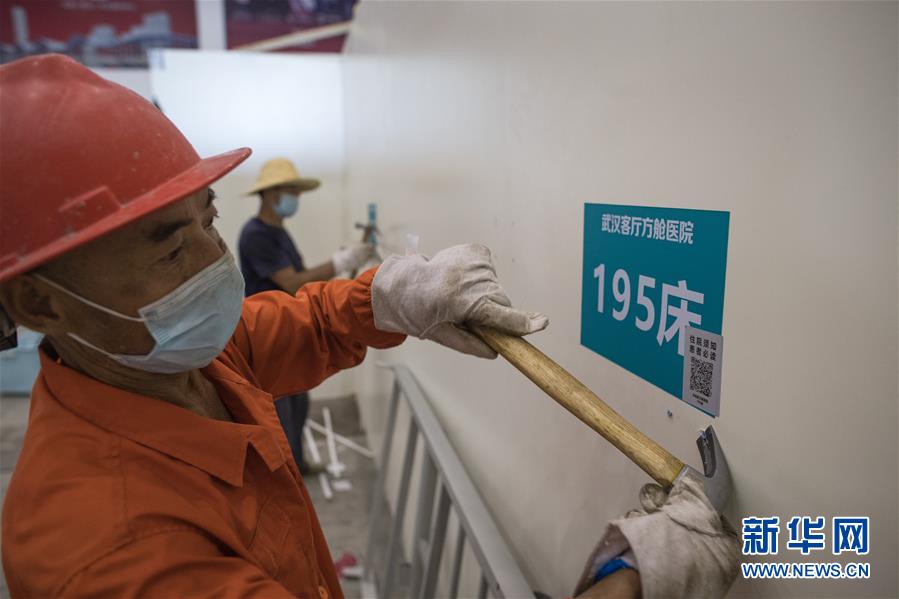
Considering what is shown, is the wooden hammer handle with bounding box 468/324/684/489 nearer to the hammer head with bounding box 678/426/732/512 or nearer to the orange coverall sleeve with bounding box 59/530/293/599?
the hammer head with bounding box 678/426/732/512

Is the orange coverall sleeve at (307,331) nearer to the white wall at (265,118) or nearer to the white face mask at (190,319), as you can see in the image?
the white face mask at (190,319)

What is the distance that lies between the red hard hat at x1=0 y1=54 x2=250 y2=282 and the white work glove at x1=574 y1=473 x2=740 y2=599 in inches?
24.5

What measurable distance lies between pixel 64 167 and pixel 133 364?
26 centimetres

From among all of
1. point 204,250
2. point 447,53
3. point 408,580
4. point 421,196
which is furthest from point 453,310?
point 408,580

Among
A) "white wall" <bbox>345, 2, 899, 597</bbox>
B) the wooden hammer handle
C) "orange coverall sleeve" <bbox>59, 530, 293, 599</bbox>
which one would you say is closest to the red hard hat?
"orange coverall sleeve" <bbox>59, 530, 293, 599</bbox>

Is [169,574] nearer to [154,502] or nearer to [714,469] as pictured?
[154,502]

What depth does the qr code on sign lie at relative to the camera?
0.73 m

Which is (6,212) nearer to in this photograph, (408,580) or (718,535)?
(718,535)

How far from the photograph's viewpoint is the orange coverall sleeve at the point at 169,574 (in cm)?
60

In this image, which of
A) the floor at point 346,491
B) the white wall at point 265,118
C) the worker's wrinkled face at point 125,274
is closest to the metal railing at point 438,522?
the floor at point 346,491

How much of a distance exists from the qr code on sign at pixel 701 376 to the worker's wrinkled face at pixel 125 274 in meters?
0.64

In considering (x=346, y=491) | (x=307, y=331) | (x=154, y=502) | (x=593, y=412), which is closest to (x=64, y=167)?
(x=154, y=502)

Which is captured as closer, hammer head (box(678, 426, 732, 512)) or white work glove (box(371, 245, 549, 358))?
hammer head (box(678, 426, 732, 512))

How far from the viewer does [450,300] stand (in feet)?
3.03
